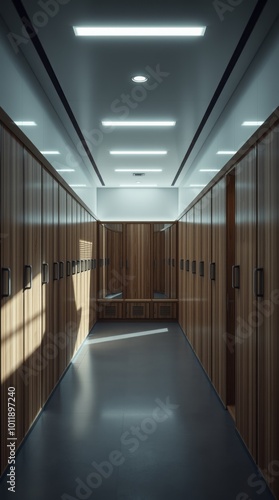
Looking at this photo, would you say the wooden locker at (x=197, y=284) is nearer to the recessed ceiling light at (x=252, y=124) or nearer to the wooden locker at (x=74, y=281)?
the wooden locker at (x=74, y=281)

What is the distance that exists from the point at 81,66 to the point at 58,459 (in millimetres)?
4028

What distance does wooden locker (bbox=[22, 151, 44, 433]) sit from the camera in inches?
153

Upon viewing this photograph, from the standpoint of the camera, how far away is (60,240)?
18.8ft

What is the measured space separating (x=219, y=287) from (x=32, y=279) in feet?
7.37

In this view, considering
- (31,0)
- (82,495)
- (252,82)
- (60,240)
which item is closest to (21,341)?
(82,495)

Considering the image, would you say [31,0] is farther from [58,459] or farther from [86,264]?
[86,264]

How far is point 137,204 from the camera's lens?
12.6 meters

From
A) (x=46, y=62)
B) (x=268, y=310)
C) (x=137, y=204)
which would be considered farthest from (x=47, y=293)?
(x=137, y=204)

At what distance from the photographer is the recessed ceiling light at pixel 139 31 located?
13.0ft

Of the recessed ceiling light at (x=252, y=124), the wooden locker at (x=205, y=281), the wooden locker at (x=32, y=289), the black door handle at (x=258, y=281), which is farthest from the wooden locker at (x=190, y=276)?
the black door handle at (x=258, y=281)

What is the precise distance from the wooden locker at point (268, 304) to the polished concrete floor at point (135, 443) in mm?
367

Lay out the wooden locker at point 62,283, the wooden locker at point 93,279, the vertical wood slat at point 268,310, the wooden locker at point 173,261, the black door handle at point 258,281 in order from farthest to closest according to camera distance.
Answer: the wooden locker at point 173,261, the wooden locker at point 93,279, the wooden locker at point 62,283, the black door handle at point 258,281, the vertical wood slat at point 268,310

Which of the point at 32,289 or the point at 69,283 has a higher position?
the point at 32,289

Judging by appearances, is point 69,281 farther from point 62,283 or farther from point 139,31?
point 139,31
